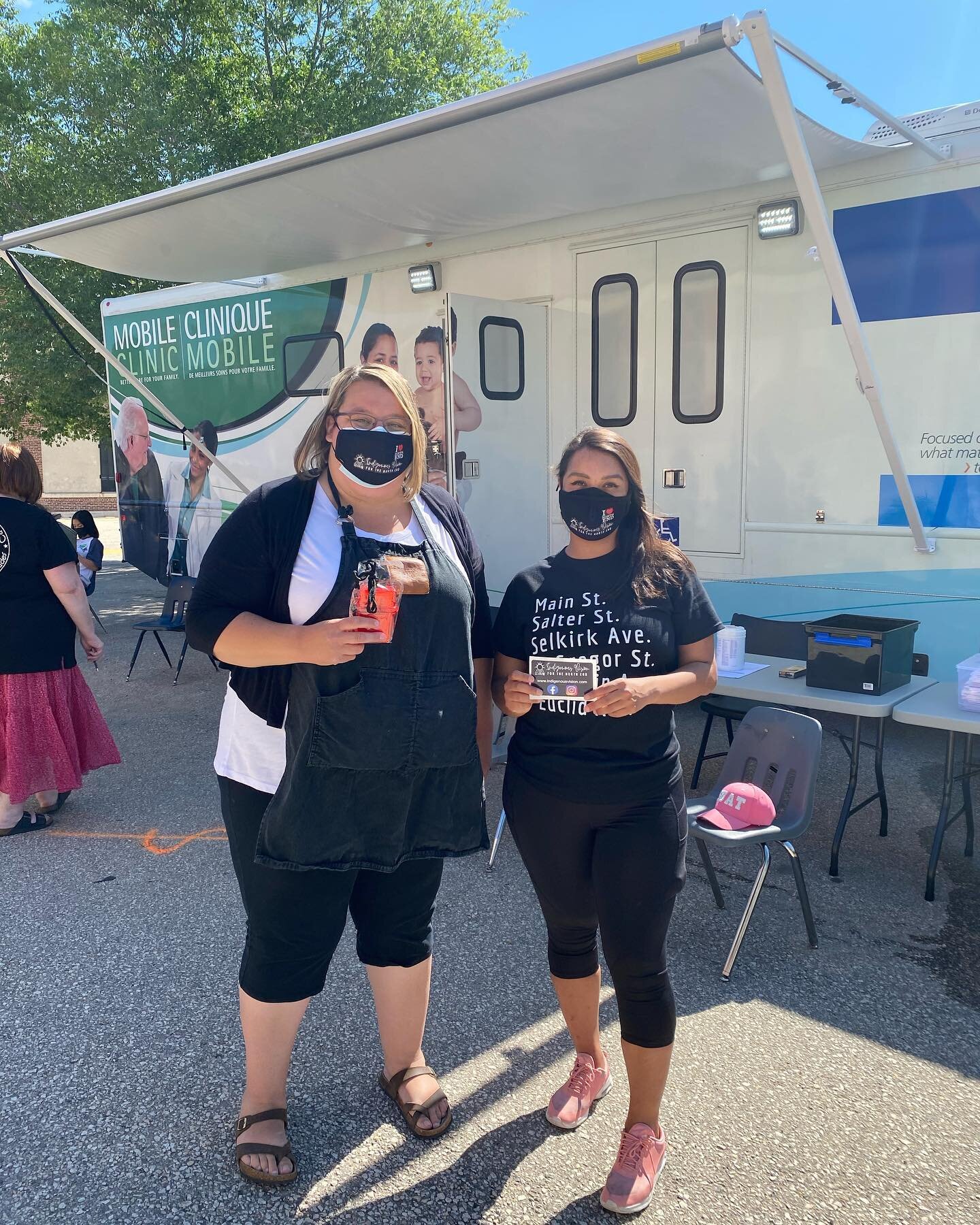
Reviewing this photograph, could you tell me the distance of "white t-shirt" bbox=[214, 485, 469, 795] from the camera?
204 cm

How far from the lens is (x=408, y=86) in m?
12.8

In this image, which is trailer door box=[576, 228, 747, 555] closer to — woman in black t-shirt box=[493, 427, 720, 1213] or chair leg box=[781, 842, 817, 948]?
chair leg box=[781, 842, 817, 948]

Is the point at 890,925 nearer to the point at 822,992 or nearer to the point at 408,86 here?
the point at 822,992

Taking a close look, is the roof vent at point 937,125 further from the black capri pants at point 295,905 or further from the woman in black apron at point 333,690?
the black capri pants at point 295,905

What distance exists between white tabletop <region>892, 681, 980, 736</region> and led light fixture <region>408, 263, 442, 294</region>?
13.0 feet

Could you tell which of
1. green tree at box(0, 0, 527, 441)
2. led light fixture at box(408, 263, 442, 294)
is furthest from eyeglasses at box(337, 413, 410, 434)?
green tree at box(0, 0, 527, 441)

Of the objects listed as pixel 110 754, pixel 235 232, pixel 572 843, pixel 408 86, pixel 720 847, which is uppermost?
pixel 408 86

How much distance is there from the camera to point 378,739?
200 centimetres

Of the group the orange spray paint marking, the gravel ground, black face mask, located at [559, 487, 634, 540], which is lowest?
the gravel ground

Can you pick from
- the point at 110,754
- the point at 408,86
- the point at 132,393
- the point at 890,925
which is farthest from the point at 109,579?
the point at 890,925

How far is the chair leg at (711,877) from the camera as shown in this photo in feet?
11.4

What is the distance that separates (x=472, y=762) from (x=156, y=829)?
2.83 m

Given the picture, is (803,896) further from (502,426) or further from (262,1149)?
(502,426)

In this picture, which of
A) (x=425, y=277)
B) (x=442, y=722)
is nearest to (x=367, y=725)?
(x=442, y=722)
